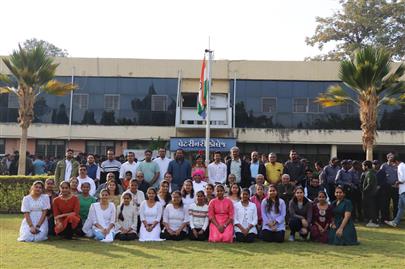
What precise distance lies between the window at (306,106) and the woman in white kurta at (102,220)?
16315 millimetres

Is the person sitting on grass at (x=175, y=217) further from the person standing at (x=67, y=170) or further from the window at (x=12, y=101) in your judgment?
the window at (x=12, y=101)

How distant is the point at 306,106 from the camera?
2420 centimetres

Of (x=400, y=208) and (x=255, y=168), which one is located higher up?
(x=255, y=168)

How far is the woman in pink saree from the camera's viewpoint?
29.9ft

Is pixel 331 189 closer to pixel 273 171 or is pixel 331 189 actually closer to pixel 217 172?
pixel 273 171

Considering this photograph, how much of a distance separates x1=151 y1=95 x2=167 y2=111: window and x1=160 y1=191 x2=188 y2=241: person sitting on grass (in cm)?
1523

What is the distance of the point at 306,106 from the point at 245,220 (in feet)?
51.9

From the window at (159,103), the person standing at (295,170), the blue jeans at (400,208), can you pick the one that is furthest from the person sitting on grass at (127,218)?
the window at (159,103)

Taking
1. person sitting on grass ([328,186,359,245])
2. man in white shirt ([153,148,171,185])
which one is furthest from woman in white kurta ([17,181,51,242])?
person sitting on grass ([328,186,359,245])

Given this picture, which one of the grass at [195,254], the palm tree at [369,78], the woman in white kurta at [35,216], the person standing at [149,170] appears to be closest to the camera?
the grass at [195,254]

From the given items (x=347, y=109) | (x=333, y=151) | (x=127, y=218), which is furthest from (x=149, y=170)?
(x=347, y=109)

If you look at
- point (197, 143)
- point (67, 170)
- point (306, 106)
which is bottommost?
point (67, 170)

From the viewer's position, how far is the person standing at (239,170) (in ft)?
37.0

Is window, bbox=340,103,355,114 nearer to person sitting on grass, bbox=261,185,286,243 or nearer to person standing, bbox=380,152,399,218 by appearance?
person standing, bbox=380,152,399,218
